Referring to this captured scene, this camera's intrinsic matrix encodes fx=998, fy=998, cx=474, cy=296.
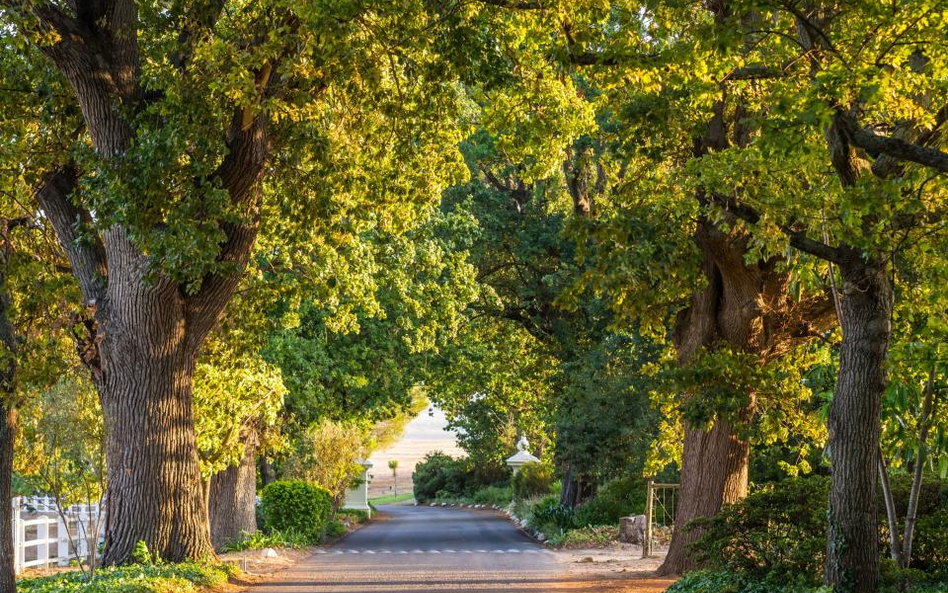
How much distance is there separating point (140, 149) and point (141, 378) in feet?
10.8

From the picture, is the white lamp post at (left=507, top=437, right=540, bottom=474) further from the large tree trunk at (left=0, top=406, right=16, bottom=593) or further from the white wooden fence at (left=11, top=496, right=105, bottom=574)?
the large tree trunk at (left=0, top=406, right=16, bottom=593)

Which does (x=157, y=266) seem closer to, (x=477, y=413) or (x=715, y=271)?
(x=715, y=271)

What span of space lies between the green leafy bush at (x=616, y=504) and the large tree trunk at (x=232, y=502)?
29.0 ft

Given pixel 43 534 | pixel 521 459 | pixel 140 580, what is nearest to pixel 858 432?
pixel 140 580

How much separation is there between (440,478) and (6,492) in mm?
49247

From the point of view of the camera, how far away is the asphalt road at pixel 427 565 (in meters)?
15.2

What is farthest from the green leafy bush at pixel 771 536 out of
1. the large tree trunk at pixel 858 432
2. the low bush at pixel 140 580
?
the low bush at pixel 140 580

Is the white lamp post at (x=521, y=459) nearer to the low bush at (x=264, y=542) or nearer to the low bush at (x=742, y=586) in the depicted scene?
the low bush at (x=264, y=542)

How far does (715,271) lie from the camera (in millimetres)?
15266

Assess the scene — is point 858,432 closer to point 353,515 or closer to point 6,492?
point 6,492

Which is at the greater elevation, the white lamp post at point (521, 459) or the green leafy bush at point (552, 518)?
the white lamp post at point (521, 459)

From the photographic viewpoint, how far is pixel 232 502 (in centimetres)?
2383

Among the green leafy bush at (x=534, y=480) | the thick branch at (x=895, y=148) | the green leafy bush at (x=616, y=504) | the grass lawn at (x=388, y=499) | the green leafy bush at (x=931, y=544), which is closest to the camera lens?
the thick branch at (x=895, y=148)

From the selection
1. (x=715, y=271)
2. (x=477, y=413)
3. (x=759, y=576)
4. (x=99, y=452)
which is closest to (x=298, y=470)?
(x=477, y=413)
